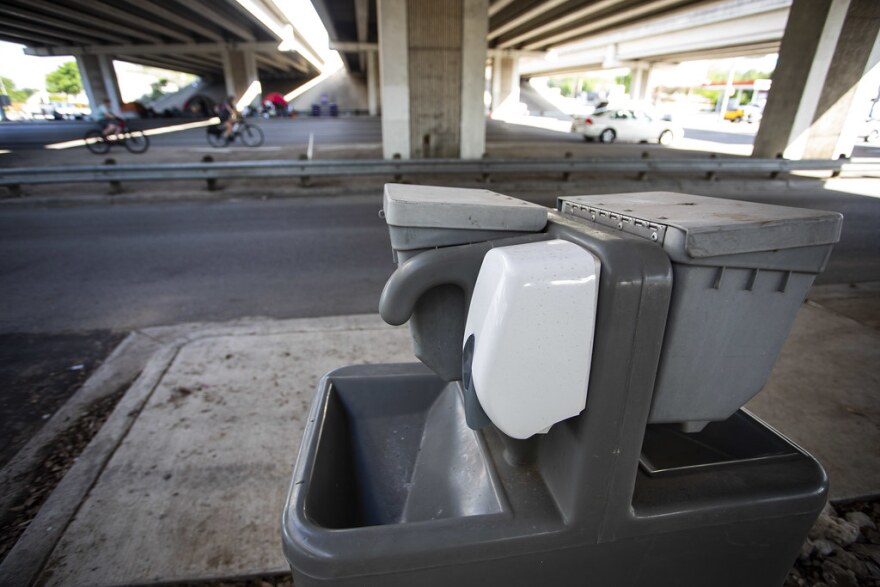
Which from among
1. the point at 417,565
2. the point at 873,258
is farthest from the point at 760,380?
the point at 873,258

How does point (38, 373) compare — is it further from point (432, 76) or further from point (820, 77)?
point (820, 77)

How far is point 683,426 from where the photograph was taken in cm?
112

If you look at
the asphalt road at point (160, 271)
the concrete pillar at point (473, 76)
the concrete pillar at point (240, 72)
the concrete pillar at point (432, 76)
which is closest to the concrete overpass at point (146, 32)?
the concrete pillar at point (240, 72)

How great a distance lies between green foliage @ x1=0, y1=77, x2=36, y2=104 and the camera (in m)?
68.5

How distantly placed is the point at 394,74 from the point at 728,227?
11989 mm

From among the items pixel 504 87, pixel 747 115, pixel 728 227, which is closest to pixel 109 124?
pixel 728 227

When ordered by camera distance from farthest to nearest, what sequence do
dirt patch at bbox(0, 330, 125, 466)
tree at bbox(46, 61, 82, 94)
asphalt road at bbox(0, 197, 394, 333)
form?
tree at bbox(46, 61, 82, 94) → asphalt road at bbox(0, 197, 394, 333) → dirt patch at bbox(0, 330, 125, 466)

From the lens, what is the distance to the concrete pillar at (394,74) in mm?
10961

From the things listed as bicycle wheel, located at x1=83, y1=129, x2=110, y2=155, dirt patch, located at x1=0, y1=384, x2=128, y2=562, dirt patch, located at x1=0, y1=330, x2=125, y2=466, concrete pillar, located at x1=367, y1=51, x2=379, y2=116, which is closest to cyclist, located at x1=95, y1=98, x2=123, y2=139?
bicycle wheel, located at x1=83, y1=129, x2=110, y2=155

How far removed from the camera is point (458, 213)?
1.04m

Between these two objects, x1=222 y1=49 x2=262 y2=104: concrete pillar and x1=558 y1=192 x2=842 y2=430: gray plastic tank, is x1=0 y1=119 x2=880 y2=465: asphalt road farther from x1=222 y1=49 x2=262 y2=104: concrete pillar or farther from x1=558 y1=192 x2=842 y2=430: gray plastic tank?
x1=222 y1=49 x2=262 y2=104: concrete pillar

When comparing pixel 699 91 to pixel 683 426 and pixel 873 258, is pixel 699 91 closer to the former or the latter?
pixel 873 258

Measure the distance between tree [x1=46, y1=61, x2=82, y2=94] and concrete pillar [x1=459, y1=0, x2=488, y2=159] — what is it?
9987 centimetres

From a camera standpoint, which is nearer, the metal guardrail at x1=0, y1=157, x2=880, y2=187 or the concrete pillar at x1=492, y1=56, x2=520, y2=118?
the metal guardrail at x1=0, y1=157, x2=880, y2=187
